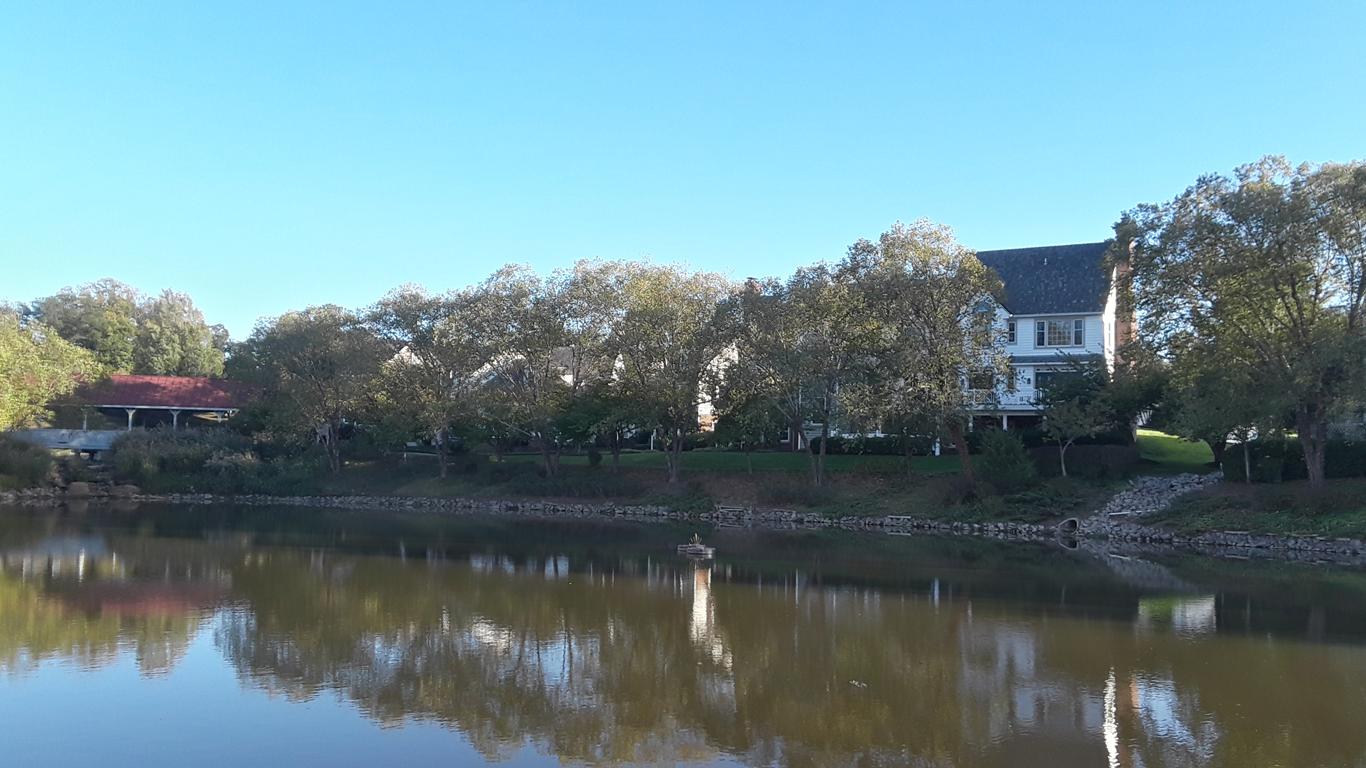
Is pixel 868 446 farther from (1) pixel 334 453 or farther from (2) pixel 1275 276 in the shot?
(1) pixel 334 453

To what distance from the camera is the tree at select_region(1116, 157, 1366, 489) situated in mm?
30141

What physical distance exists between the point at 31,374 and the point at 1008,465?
49.3 m

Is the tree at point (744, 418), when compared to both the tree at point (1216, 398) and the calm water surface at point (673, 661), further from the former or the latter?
the tree at point (1216, 398)

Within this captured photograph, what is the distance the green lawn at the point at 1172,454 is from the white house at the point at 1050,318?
14.9 ft

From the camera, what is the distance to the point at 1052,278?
48469 mm

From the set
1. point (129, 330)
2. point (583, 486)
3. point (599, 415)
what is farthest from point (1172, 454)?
point (129, 330)

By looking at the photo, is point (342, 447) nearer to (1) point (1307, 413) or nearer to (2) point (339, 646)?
(2) point (339, 646)

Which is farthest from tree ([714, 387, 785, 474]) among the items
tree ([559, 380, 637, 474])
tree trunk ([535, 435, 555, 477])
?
tree trunk ([535, 435, 555, 477])

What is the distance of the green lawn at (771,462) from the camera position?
44500mm

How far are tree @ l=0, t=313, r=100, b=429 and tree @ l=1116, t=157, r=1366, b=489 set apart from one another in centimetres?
5187

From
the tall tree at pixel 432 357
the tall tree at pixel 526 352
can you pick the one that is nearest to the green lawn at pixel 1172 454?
the tall tree at pixel 526 352

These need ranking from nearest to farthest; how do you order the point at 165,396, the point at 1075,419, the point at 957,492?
the point at 1075,419 → the point at 957,492 → the point at 165,396

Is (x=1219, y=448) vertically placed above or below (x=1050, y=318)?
below

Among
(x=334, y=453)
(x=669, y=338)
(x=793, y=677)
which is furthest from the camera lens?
(x=334, y=453)
